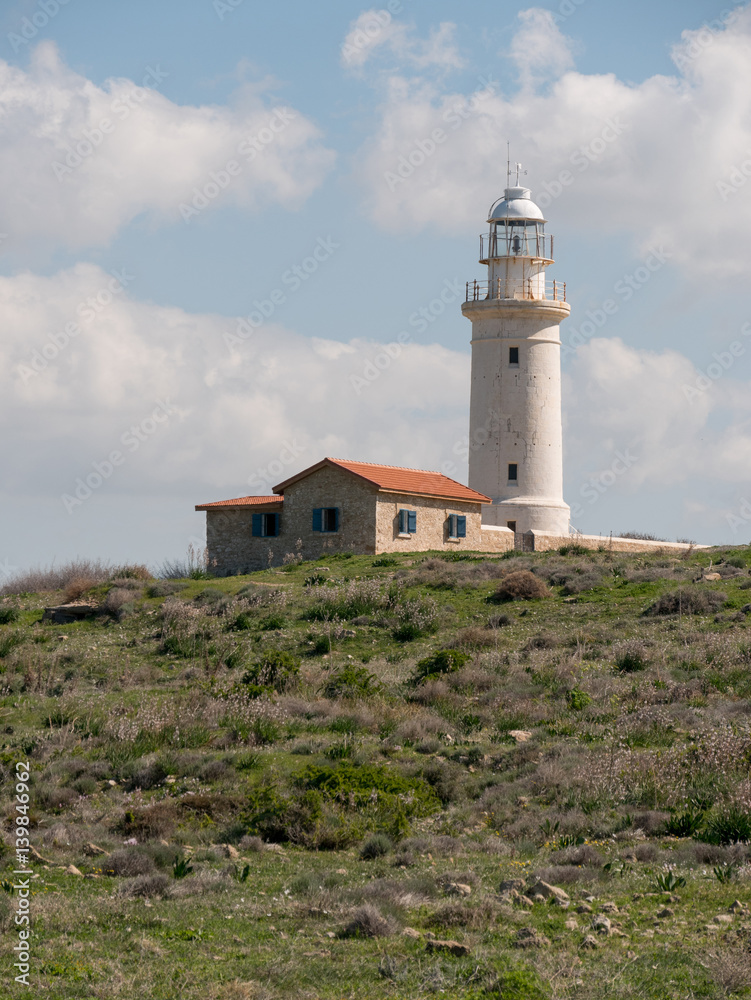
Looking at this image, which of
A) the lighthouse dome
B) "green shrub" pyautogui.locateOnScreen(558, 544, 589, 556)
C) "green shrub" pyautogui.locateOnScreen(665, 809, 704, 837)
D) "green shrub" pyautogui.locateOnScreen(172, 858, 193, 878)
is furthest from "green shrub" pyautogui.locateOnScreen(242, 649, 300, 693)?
the lighthouse dome

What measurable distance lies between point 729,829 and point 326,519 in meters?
24.6

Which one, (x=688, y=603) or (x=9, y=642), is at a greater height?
(x=688, y=603)

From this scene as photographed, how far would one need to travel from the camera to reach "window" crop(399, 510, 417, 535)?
33.9 meters

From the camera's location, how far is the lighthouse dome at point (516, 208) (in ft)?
133

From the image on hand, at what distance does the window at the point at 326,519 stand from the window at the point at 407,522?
1.99 m

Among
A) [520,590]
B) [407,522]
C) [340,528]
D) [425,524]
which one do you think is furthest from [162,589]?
[425,524]

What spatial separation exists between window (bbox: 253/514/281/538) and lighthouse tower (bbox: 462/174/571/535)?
26.6 ft

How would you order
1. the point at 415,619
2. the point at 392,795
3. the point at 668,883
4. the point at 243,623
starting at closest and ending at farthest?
the point at 668,883, the point at 392,795, the point at 415,619, the point at 243,623

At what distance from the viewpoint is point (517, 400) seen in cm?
3944

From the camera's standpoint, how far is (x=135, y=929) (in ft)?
26.1

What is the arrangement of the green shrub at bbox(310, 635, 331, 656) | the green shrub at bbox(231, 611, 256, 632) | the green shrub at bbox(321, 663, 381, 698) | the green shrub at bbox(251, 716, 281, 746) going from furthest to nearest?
the green shrub at bbox(231, 611, 256, 632) → the green shrub at bbox(310, 635, 331, 656) → the green shrub at bbox(321, 663, 381, 698) → the green shrub at bbox(251, 716, 281, 746)

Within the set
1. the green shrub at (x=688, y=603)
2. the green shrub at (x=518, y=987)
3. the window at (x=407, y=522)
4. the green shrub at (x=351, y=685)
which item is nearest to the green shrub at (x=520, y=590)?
the green shrub at (x=688, y=603)

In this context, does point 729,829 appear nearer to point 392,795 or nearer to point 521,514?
point 392,795

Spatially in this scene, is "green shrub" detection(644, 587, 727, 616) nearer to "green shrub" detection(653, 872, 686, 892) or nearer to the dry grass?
"green shrub" detection(653, 872, 686, 892)
